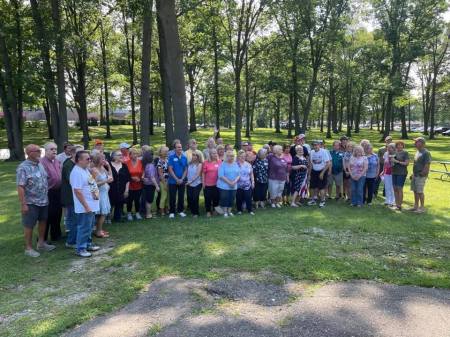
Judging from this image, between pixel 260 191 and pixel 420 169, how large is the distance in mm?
3872

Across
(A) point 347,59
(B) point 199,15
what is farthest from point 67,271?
(A) point 347,59

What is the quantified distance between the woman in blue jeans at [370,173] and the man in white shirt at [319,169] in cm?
102

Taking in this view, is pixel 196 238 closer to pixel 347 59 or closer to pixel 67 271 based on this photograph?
pixel 67 271

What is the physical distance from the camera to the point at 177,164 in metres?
9.48

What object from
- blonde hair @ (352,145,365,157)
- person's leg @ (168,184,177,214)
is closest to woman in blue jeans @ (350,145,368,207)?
blonde hair @ (352,145,365,157)

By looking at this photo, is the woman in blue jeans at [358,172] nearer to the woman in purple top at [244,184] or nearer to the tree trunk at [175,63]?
the woman in purple top at [244,184]

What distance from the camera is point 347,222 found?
8.83 m

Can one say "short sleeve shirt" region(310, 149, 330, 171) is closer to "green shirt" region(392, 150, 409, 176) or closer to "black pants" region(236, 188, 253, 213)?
"green shirt" region(392, 150, 409, 176)

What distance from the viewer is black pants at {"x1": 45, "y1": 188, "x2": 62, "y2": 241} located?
304 inches

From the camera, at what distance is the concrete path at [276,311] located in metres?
4.23

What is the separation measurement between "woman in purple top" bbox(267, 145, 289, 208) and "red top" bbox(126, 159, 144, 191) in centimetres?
329

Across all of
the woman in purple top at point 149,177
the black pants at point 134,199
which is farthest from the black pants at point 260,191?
the black pants at point 134,199

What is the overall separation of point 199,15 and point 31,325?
2081 cm

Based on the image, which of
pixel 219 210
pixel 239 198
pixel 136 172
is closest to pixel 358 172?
pixel 239 198
